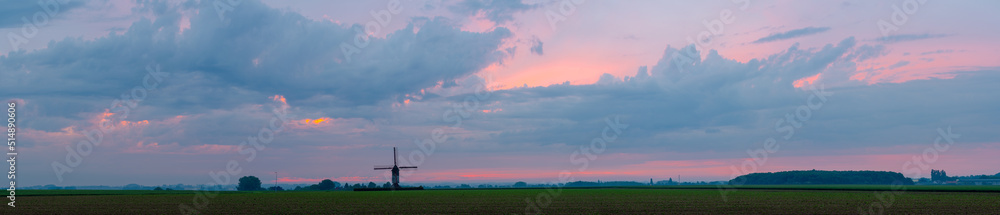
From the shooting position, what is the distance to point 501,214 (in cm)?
4188

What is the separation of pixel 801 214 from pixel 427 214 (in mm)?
22269

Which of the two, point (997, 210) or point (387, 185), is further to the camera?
point (387, 185)

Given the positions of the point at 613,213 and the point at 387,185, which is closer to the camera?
the point at 613,213

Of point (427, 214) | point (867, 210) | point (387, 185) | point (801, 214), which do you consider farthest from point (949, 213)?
point (387, 185)

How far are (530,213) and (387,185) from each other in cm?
11109

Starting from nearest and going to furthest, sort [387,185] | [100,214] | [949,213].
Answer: [949,213] < [100,214] < [387,185]

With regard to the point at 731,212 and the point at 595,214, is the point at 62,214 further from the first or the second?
the point at 731,212

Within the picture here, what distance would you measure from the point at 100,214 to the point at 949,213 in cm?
5151

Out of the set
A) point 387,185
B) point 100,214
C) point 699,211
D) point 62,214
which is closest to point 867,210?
point 699,211

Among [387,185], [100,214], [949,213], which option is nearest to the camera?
[949,213]

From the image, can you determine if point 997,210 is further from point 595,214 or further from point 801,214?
point 595,214

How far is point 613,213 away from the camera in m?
42.5

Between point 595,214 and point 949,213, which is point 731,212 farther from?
point 949,213

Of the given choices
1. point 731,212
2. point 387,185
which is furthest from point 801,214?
point 387,185
